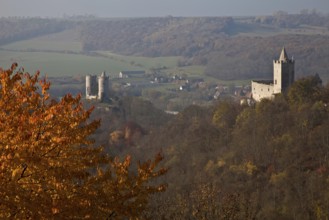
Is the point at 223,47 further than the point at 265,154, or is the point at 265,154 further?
the point at 223,47

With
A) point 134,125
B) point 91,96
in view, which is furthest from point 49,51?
point 134,125

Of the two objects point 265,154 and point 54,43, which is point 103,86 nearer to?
point 265,154

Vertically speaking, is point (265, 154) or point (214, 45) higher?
point (214, 45)

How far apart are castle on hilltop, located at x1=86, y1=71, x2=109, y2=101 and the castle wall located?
824 inches

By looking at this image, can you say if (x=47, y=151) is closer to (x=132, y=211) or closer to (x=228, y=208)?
(x=132, y=211)

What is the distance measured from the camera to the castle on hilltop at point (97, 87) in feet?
224

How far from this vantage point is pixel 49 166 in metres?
11.2

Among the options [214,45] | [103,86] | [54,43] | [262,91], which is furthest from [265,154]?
[54,43]

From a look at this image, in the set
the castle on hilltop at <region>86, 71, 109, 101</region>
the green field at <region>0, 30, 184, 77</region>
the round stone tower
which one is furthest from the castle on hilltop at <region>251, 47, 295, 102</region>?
the green field at <region>0, 30, 184, 77</region>

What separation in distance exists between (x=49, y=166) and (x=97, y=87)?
197ft

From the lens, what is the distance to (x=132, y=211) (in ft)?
38.9

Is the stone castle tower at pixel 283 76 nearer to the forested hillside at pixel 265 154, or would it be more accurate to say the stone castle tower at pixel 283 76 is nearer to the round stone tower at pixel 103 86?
the forested hillside at pixel 265 154

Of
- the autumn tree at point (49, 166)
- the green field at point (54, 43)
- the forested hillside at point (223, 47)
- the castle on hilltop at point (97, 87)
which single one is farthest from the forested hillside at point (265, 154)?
the green field at point (54, 43)

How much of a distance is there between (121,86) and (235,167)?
230ft
